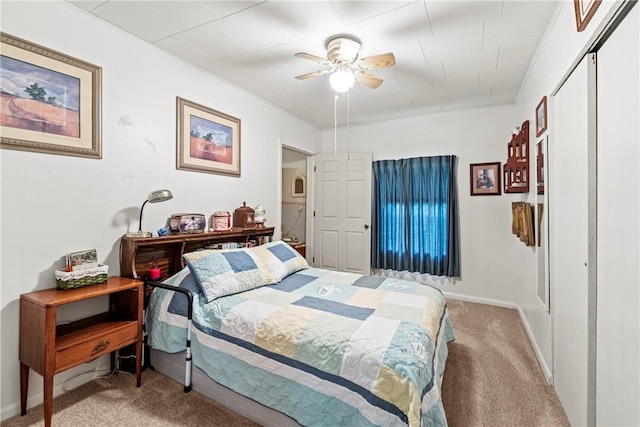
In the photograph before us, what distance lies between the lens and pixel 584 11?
1.42m

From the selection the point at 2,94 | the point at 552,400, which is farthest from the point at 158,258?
the point at 552,400

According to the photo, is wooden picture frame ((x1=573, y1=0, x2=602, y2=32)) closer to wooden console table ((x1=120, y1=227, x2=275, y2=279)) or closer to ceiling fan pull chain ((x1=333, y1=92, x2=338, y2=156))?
ceiling fan pull chain ((x1=333, y1=92, x2=338, y2=156))

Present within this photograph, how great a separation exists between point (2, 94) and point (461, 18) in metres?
2.96

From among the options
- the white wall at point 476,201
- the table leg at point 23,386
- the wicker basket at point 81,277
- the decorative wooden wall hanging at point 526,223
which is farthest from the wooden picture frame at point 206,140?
the decorative wooden wall hanging at point 526,223

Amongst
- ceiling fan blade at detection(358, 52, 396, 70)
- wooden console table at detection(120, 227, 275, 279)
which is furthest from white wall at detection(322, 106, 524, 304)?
wooden console table at detection(120, 227, 275, 279)

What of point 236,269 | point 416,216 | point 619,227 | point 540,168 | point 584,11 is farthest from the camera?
point 416,216

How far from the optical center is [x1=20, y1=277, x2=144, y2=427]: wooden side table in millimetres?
1582

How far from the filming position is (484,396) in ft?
6.39

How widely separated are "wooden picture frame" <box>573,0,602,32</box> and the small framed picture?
0.79 m

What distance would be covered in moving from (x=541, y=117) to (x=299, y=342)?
2.54 meters

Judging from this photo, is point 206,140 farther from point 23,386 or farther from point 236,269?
point 23,386

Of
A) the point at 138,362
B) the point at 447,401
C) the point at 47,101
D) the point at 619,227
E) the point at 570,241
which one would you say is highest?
the point at 47,101

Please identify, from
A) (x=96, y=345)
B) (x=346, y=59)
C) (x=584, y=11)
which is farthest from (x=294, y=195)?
(x=584, y=11)

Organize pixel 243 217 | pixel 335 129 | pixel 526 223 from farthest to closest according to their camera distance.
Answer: pixel 335 129 → pixel 243 217 → pixel 526 223
